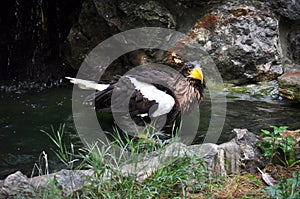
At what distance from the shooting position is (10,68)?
6918 mm

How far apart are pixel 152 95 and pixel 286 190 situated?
1858 millimetres

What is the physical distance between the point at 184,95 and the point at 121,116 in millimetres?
633

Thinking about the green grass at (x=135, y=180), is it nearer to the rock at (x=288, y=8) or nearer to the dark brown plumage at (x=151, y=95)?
the dark brown plumage at (x=151, y=95)

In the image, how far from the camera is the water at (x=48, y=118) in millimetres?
3574

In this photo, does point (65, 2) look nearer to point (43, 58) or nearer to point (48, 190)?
point (43, 58)

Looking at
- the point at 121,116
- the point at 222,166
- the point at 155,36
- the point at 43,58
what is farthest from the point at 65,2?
the point at 222,166

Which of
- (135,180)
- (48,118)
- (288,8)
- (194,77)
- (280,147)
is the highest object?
(288,8)

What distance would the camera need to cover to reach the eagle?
397 centimetres

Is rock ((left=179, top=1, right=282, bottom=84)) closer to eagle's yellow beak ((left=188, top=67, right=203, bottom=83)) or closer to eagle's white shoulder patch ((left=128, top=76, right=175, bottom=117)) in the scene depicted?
eagle's yellow beak ((left=188, top=67, right=203, bottom=83))

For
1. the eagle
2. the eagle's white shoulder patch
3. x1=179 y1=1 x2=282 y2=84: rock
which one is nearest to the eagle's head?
the eagle

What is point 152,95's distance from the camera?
3986mm

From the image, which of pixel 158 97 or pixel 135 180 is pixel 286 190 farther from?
pixel 158 97

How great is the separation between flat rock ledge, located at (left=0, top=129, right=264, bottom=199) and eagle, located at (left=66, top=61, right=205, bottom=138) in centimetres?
102

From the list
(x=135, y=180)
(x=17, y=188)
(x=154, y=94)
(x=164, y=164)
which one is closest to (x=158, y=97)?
(x=154, y=94)
